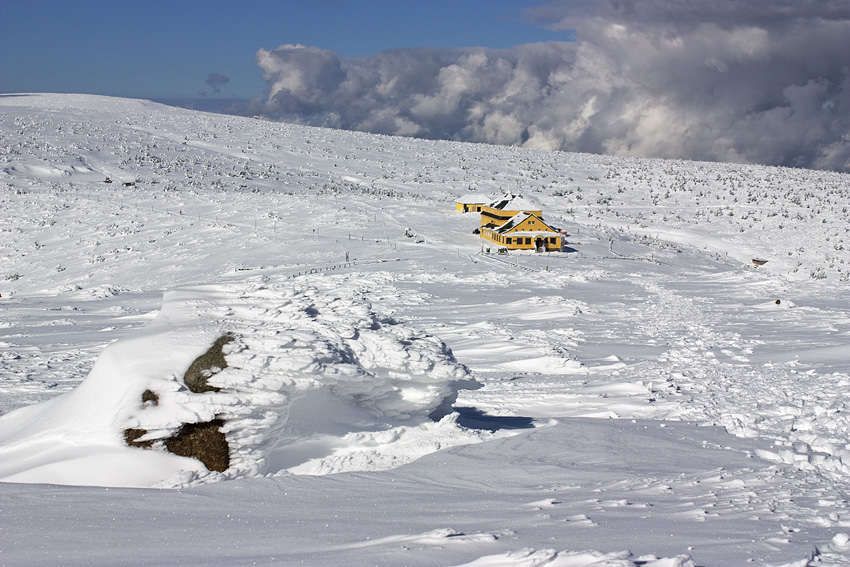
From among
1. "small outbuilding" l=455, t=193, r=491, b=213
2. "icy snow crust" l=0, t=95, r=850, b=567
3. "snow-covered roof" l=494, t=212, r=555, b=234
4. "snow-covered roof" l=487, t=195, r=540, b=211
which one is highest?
"small outbuilding" l=455, t=193, r=491, b=213

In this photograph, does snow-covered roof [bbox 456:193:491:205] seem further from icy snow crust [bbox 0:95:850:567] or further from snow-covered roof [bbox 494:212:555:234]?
icy snow crust [bbox 0:95:850:567]

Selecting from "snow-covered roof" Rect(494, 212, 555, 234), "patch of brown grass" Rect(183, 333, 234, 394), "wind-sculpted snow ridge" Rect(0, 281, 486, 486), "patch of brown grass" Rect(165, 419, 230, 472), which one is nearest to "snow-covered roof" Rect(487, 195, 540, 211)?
"snow-covered roof" Rect(494, 212, 555, 234)

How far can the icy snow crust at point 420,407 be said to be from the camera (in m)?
5.83

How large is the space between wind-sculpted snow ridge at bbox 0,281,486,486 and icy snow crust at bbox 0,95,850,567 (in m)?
0.03

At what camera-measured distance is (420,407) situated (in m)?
9.75

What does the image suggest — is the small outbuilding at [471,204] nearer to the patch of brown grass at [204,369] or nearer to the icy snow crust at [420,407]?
the icy snow crust at [420,407]

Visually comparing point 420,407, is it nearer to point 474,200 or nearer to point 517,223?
point 517,223

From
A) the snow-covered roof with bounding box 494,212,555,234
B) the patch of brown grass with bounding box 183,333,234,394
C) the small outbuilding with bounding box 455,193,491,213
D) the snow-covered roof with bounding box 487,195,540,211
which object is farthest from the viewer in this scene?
the small outbuilding with bounding box 455,193,491,213

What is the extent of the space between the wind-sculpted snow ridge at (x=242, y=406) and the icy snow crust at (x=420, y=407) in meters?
0.03

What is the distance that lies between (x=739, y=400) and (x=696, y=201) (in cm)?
5086

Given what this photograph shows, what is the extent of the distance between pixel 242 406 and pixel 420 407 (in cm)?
260

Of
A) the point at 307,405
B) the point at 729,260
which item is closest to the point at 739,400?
the point at 307,405

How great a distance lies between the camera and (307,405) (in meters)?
8.75

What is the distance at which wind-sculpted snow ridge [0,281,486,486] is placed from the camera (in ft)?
26.2
